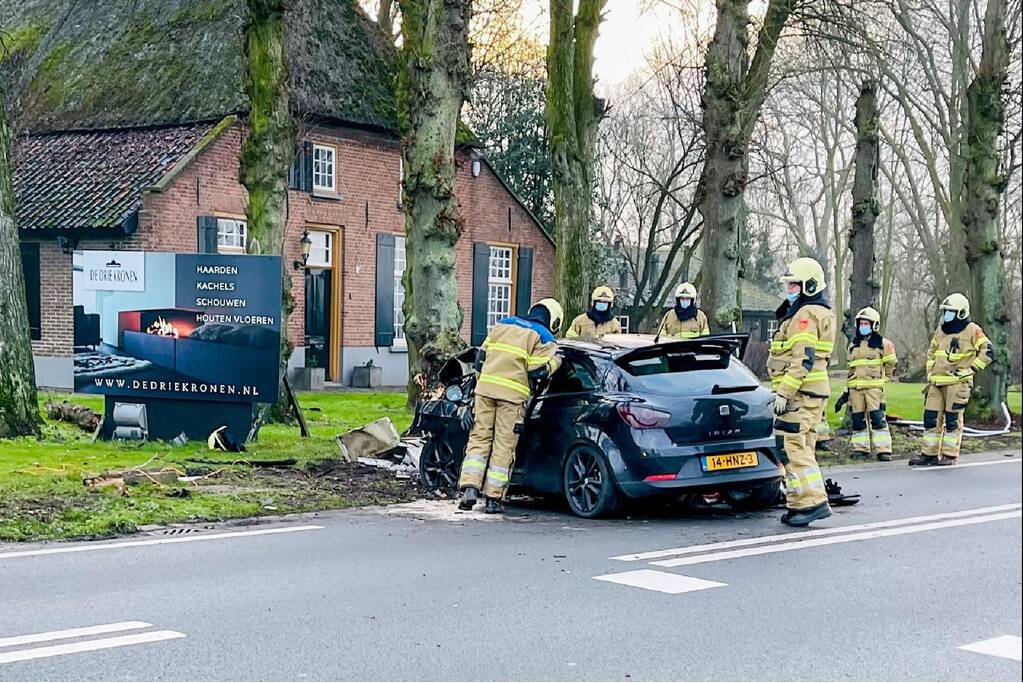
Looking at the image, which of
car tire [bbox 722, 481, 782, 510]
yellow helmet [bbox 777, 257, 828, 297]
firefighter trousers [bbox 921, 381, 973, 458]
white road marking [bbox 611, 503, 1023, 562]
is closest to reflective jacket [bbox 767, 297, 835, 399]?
yellow helmet [bbox 777, 257, 828, 297]

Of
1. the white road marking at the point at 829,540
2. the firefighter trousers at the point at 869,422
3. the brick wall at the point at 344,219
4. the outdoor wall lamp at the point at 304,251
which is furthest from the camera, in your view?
the outdoor wall lamp at the point at 304,251

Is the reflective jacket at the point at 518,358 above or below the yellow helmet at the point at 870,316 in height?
below

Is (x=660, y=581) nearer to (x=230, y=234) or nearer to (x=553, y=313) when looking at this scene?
(x=553, y=313)

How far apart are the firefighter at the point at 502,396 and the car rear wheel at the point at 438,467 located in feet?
3.41

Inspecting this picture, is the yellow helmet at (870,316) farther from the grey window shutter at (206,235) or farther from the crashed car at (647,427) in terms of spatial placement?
the grey window shutter at (206,235)

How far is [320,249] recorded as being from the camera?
30672mm

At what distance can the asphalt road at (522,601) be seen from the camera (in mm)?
6477

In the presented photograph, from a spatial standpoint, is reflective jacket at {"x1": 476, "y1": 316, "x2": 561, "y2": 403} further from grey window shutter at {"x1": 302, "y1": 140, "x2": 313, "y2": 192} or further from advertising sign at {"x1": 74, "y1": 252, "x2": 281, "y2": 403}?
grey window shutter at {"x1": 302, "y1": 140, "x2": 313, "y2": 192}

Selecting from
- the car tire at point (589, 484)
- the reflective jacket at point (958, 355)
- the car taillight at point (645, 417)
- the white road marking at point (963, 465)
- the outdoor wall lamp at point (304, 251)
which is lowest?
the white road marking at point (963, 465)

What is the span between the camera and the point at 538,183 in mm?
38750

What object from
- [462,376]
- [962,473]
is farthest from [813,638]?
[962,473]

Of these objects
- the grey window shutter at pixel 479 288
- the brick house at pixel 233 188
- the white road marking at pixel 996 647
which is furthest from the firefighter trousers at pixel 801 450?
the grey window shutter at pixel 479 288

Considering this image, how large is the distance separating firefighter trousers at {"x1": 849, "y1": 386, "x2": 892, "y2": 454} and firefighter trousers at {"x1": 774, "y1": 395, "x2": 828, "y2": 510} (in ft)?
24.5

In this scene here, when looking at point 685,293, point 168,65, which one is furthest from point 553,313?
point 168,65
